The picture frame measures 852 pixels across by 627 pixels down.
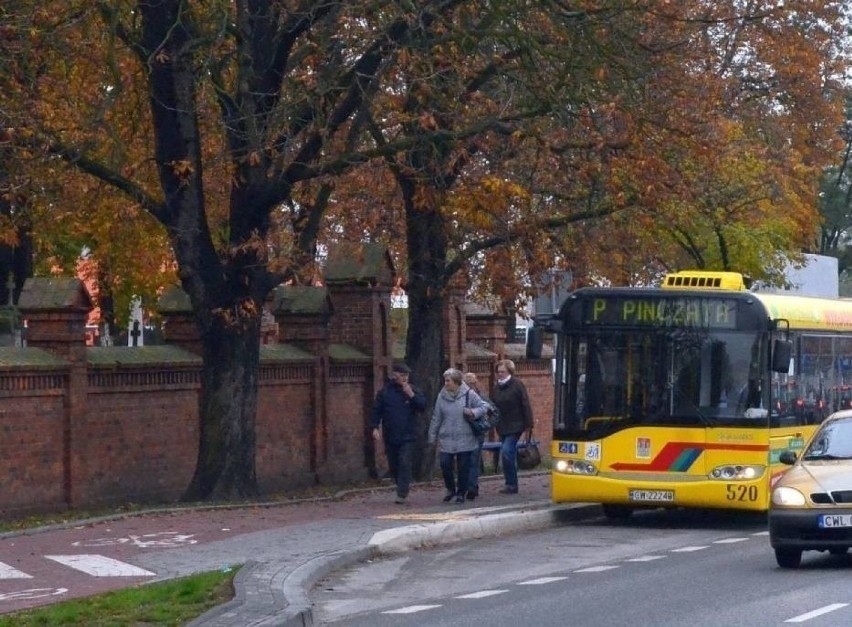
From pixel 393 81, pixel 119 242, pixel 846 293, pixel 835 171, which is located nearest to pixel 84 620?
pixel 393 81

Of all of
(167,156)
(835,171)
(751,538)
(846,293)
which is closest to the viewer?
(751,538)

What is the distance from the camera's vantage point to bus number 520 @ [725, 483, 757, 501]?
18094mm

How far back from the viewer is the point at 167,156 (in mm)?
19844

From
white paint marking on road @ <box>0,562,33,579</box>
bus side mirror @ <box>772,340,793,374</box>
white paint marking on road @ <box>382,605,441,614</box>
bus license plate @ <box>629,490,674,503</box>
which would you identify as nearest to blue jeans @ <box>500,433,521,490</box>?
bus license plate @ <box>629,490,674,503</box>

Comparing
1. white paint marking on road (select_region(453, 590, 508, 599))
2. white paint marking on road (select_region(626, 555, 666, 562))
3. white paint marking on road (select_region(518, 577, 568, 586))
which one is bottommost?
white paint marking on road (select_region(626, 555, 666, 562))

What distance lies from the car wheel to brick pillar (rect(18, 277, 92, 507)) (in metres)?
9.09

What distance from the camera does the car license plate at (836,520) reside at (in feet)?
44.2

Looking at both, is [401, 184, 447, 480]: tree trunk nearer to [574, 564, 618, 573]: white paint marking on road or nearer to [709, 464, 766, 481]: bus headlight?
[709, 464, 766, 481]: bus headlight

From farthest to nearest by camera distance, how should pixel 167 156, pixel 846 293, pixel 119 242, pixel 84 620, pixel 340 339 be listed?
pixel 846 293
pixel 340 339
pixel 119 242
pixel 167 156
pixel 84 620

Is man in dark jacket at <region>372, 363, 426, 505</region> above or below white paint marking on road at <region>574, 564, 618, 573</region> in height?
above

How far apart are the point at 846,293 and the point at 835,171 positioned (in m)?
6.34

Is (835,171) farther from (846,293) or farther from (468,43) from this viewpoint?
(468,43)

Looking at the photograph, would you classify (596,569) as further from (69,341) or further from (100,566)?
(69,341)

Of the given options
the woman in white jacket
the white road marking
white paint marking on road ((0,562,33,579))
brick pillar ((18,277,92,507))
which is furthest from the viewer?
the woman in white jacket
